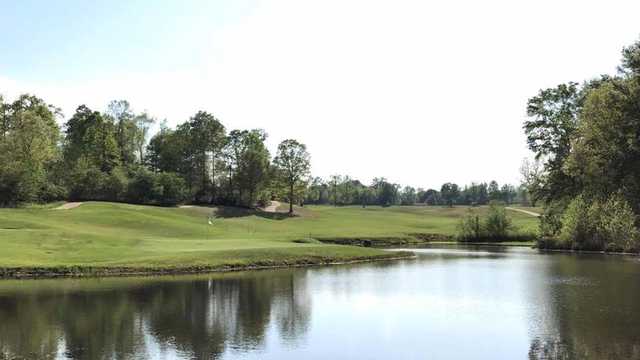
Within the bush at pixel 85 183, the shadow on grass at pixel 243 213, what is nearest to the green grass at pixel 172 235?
the shadow on grass at pixel 243 213

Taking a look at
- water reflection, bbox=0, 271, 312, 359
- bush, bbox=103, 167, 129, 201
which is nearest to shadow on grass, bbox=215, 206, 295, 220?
bush, bbox=103, 167, 129, 201

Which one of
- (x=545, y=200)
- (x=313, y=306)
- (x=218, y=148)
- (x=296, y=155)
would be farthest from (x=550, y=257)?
(x=218, y=148)

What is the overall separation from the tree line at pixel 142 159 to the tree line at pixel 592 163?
1755 inches

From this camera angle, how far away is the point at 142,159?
5192 inches

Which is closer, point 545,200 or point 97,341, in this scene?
point 97,341

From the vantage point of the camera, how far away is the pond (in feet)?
66.2

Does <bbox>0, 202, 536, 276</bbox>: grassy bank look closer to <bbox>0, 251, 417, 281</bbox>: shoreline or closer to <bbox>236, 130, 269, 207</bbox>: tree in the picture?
<bbox>0, 251, 417, 281</bbox>: shoreline

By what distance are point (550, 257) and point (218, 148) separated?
6872 centimetres

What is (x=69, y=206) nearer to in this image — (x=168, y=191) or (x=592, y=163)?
(x=168, y=191)

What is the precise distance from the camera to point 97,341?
69.8 feet

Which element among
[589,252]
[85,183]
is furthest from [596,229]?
[85,183]

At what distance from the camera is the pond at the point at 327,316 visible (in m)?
20.2

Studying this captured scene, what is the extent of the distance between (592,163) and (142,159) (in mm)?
105030

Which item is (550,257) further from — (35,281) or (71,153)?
(71,153)
